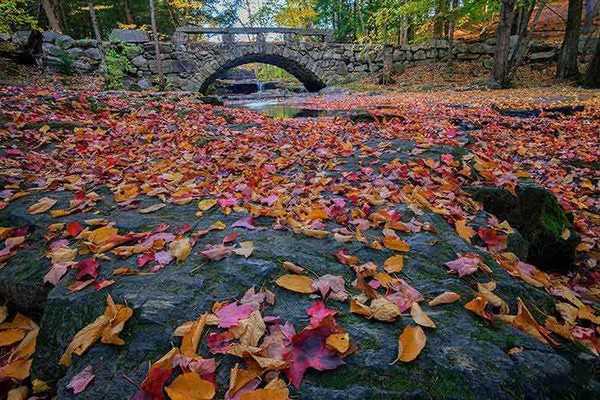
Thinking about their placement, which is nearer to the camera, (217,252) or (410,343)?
(410,343)

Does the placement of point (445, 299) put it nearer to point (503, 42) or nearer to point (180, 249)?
point (180, 249)

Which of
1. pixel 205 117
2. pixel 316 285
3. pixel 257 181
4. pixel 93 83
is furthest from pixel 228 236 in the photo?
pixel 93 83

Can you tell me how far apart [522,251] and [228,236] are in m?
1.85

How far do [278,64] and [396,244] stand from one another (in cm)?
2245

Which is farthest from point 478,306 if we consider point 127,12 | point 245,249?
point 127,12

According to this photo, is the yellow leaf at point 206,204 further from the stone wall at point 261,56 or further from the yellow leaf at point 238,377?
the stone wall at point 261,56

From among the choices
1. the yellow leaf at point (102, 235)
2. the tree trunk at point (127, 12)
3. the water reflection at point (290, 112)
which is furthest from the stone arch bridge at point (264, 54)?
the yellow leaf at point (102, 235)

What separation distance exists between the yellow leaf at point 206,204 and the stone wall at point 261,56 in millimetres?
12946

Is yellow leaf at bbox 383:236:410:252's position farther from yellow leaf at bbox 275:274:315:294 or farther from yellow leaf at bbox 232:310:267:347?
yellow leaf at bbox 232:310:267:347

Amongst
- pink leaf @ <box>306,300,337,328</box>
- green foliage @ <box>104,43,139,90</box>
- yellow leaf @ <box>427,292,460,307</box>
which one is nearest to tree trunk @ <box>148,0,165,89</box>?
green foliage @ <box>104,43,139,90</box>

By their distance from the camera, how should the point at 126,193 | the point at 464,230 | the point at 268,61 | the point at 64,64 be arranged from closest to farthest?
1. the point at 464,230
2. the point at 126,193
3. the point at 64,64
4. the point at 268,61

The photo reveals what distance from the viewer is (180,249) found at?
182 centimetres

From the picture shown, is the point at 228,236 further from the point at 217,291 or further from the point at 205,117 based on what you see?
the point at 205,117

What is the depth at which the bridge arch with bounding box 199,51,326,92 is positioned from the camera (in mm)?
19266
